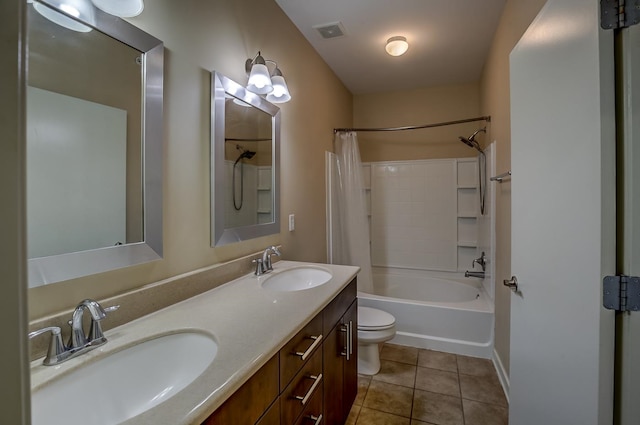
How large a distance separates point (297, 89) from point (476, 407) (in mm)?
2464

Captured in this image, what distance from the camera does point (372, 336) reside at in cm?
212

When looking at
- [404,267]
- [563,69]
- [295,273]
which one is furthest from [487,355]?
[563,69]

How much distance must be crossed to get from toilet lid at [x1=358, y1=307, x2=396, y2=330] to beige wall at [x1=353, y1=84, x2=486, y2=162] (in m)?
1.96

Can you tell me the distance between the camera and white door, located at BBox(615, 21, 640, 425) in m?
0.77

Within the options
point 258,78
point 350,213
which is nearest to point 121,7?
point 258,78

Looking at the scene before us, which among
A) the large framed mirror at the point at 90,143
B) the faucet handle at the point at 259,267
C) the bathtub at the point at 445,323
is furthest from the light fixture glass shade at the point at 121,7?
the bathtub at the point at 445,323

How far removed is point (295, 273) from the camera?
1809 mm

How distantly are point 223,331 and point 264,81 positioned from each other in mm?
1278

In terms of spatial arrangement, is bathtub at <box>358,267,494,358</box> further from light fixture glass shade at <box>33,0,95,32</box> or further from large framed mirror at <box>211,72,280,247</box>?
light fixture glass shade at <box>33,0,95,32</box>

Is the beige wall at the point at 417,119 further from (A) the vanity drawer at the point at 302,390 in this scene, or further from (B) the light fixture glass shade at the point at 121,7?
→ (B) the light fixture glass shade at the point at 121,7

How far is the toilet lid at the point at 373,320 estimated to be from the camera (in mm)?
2121

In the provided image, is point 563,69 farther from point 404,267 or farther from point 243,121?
point 404,267

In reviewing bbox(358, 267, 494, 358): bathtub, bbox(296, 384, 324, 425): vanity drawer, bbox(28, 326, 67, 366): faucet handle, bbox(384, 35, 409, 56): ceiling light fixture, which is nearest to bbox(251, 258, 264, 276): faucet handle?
bbox(296, 384, 324, 425): vanity drawer

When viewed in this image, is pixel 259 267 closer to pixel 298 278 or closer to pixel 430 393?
pixel 298 278
